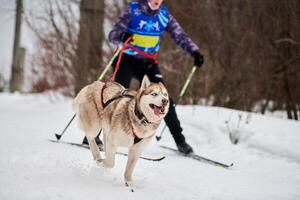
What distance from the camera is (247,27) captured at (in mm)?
7422

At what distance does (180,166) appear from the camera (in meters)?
4.70

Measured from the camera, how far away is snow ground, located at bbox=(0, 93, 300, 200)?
3.50m

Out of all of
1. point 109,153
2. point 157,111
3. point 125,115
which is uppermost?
point 157,111

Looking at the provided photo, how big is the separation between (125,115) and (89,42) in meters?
5.37

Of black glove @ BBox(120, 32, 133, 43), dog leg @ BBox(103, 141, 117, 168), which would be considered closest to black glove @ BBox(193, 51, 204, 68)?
black glove @ BBox(120, 32, 133, 43)

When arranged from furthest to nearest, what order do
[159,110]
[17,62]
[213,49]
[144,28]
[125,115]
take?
[17,62], [213,49], [144,28], [125,115], [159,110]

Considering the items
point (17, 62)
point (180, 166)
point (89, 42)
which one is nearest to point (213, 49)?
point (89, 42)

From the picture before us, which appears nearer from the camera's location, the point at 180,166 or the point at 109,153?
the point at 109,153

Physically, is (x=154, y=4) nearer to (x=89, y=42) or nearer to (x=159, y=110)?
(x=159, y=110)

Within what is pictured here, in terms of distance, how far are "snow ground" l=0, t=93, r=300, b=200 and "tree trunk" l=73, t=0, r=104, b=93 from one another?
2121 mm

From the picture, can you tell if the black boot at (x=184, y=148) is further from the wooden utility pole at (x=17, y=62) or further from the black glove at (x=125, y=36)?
the wooden utility pole at (x=17, y=62)

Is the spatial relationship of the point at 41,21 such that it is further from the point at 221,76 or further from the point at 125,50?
the point at 125,50

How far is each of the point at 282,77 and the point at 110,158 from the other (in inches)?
173

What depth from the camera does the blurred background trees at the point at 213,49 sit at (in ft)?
23.5
